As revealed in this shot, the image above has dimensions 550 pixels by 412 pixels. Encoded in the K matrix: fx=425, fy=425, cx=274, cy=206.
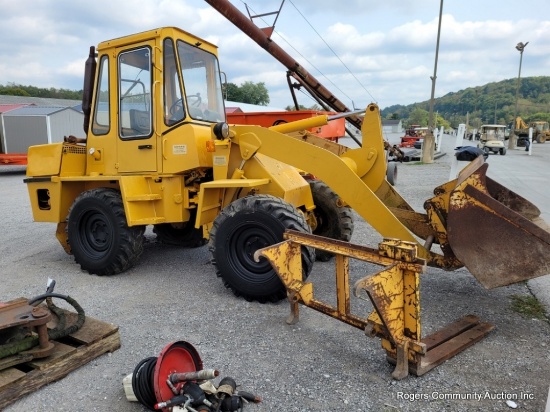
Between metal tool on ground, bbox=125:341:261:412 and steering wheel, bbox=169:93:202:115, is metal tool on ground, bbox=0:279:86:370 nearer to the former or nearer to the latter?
metal tool on ground, bbox=125:341:261:412

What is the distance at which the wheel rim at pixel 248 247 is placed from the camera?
431 centimetres

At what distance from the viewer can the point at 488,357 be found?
10.7 feet

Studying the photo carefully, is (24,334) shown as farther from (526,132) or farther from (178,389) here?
(526,132)

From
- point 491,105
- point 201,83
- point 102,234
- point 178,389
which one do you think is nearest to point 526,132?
point 201,83

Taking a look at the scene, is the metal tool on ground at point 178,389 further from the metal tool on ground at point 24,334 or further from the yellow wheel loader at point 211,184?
the yellow wheel loader at point 211,184

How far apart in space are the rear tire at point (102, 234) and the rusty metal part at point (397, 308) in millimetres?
2230

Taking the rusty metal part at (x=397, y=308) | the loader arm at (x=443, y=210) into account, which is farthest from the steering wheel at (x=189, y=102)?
the rusty metal part at (x=397, y=308)

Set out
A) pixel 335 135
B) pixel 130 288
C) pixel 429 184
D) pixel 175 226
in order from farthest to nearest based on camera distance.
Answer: pixel 429 184, pixel 335 135, pixel 175 226, pixel 130 288

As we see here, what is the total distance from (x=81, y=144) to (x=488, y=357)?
5385mm

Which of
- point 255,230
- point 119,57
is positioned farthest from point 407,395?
point 119,57

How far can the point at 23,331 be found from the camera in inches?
125

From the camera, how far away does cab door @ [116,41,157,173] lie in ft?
16.5

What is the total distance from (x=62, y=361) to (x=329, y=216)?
3554 millimetres

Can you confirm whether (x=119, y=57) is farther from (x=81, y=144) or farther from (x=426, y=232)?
(x=426, y=232)
